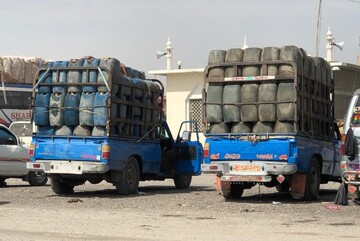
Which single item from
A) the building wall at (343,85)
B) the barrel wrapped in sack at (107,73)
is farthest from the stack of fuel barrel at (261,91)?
the building wall at (343,85)

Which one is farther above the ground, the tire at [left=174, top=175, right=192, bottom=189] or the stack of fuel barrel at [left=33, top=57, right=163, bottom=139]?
the stack of fuel barrel at [left=33, top=57, right=163, bottom=139]

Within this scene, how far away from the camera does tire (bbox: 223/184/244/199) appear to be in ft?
58.0

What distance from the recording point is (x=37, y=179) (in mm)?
23750

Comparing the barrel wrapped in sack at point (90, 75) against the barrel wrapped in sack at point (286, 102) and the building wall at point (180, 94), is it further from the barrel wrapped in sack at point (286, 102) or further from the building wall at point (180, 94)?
the building wall at point (180, 94)

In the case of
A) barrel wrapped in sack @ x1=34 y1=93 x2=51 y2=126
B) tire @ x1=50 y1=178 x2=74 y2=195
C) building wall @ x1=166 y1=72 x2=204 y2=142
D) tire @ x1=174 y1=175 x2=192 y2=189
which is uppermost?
building wall @ x1=166 y1=72 x2=204 y2=142

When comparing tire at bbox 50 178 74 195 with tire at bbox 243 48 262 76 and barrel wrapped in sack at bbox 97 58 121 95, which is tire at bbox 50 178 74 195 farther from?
tire at bbox 243 48 262 76

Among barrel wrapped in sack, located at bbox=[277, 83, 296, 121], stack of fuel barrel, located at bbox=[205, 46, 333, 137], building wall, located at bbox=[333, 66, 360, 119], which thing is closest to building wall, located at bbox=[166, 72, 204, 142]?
building wall, located at bbox=[333, 66, 360, 119]

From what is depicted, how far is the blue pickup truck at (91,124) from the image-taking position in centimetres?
1786

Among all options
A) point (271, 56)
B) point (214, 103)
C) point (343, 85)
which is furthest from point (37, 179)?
point (343, 85)

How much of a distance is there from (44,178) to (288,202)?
377 inches

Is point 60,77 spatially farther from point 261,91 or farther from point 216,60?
point 261,91

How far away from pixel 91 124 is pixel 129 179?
5.89 feet

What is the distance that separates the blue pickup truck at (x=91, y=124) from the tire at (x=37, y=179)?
4.30 m

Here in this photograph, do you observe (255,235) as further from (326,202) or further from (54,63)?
(54,63)
